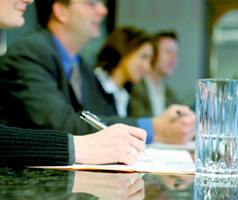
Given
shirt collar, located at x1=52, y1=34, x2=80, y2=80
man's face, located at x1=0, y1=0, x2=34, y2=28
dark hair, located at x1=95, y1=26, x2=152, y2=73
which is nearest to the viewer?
man's face, located at x1=0, y1=0, x2=34, y2=28

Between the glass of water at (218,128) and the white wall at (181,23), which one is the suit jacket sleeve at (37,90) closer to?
the glass of water at (218,128)

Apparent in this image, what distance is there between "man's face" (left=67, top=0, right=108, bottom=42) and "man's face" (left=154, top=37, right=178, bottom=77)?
188cm

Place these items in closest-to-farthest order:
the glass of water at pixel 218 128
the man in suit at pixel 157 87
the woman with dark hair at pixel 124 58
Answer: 1. the glass of water at pixel 218 128
2. the woman with dark hair at pixel 124 58
3. the man in suit at pixel 157 87

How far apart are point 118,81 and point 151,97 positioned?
2.52 ft

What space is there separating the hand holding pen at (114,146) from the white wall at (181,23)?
375 cm

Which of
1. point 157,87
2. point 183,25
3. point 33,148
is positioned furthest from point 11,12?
point 183,25

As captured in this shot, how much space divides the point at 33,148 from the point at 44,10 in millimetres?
980

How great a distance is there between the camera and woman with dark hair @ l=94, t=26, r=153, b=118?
2.44 metres

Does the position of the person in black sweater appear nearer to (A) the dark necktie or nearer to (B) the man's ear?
(A) the dark necktie

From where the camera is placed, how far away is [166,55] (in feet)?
12.2

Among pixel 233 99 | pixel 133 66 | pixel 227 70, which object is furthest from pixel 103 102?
pixel 227 70

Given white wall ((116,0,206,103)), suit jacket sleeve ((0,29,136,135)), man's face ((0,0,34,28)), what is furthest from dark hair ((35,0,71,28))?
white wall ((116,0,206,103))

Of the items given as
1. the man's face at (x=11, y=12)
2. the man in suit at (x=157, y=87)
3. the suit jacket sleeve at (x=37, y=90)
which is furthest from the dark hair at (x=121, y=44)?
the man's face at (x=11, y=12)

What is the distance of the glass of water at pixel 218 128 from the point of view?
653 mm
